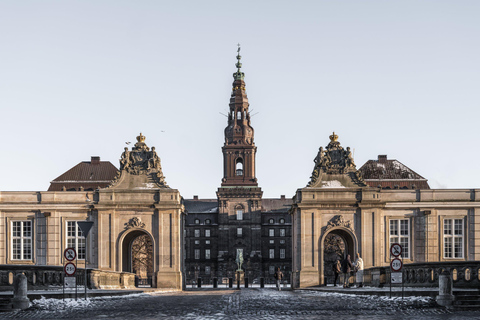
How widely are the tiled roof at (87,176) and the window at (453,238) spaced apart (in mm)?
39238

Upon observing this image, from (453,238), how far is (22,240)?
2830cm

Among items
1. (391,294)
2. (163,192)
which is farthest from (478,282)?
(163,192)

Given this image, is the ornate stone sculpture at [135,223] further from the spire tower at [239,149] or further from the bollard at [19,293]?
the spire tower at [239,149]

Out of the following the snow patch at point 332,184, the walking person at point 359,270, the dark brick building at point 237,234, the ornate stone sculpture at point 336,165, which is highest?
the ornate stone sculpture at point 336,165

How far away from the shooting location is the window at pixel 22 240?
5644 centimetres

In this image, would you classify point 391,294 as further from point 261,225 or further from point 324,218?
point 261,225

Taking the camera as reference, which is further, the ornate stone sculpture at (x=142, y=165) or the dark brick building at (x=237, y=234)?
the dark brick building at (x=237, y=234)

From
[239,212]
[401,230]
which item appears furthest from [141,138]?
[239,212]

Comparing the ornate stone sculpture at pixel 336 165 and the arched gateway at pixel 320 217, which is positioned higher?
the ornate stone sculpture at pixel 336 165

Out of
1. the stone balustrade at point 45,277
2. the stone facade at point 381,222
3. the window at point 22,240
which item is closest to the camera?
the stone balustrade at point 45,277

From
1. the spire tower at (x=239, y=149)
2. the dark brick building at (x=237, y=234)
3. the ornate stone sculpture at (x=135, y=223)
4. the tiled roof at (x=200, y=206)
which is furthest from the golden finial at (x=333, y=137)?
the tiled roof at (x=200, y=206)

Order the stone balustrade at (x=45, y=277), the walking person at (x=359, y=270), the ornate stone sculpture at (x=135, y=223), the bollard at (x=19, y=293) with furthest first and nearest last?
1. the ornate stone sculpture at (x=135, y=223)
2. the walking person at (x=359, y=270)
3. the stone balustrade at (x=45, y=277)
4. the bollard at (x=19, y=293)

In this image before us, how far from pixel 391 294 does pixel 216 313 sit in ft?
33.6

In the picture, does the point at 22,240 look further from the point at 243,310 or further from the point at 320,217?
Answer: the point at 243,310
